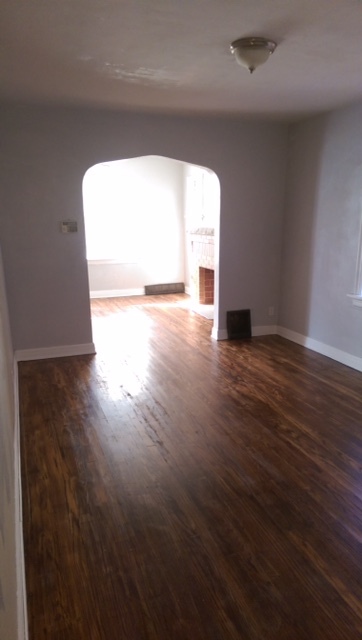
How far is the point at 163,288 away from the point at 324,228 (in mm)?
4147

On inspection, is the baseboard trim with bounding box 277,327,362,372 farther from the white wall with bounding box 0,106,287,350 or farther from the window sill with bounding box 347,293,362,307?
the white wall with bounding box 0,106,287,350

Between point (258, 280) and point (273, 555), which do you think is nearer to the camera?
point (273, 555)

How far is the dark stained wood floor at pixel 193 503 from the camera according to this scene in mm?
1559

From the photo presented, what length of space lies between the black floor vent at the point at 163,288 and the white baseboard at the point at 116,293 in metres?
0.12

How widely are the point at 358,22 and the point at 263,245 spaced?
9.55 ft

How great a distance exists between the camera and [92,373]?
13.0 ft

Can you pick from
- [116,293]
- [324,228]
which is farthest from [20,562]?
[116,293]

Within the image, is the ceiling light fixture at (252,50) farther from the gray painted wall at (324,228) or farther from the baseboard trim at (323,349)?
the baseboard trim at (323,349)

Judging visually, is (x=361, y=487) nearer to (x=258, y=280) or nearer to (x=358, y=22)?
(x=358, y=22)

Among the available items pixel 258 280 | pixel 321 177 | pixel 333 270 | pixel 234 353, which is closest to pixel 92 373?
pixel 234 353

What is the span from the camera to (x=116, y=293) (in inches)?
309

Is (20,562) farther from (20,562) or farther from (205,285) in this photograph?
(205,285)

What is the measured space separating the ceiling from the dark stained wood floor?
93.6 inches

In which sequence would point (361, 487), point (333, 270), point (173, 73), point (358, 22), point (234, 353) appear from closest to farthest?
point (358, 22), point (361, 487), point (173, 73), point (333, 270), point (234, 353)
